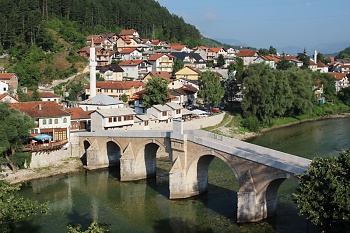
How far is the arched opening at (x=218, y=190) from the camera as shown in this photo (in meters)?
26.0

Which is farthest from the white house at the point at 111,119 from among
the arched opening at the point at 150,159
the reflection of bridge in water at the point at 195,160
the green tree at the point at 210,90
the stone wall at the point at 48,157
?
the green tree at the point at 210,90

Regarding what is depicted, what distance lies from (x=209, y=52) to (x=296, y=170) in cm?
7615

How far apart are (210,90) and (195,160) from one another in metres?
27.7

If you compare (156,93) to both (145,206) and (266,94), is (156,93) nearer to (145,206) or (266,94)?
(266,94)

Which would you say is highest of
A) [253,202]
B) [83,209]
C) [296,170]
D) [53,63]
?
[53,63]

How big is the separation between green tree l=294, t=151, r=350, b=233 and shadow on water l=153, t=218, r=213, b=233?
25.1 ft

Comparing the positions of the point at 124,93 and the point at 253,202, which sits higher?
the point at 124,93

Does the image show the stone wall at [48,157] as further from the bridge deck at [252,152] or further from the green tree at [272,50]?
the green tree at [272,50]

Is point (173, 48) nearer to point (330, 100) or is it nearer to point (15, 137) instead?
point (330, 100)

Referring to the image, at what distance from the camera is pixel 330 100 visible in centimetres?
7369

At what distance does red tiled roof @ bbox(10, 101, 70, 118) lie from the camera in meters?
37.8

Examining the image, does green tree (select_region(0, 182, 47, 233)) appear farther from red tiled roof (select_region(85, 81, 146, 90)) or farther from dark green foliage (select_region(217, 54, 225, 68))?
dark green foliage (select_region(217, 54, 225, 68))

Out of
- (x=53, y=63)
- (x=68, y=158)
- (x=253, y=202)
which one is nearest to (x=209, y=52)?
(x=53, y=63)

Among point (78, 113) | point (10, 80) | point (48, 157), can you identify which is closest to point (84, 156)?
point (48, 157)
